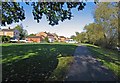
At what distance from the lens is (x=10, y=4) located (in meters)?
9.77

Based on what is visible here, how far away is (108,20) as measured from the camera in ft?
128

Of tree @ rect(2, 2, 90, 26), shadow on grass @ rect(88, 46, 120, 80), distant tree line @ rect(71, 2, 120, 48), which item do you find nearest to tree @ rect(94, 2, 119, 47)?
distant tree line @ rect(71, 2, 120, 48)

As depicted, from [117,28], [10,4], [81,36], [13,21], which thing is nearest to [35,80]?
[13,21]

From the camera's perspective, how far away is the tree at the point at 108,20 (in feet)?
122

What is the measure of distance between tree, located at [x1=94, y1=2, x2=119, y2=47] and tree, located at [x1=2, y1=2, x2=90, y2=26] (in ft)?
90.7

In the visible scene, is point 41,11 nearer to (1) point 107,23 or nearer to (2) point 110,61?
(2) point 110,61

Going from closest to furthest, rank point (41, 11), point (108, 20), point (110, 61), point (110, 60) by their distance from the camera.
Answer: point (41, 11), point (110, 61), point (110, 60), point (108, 20)

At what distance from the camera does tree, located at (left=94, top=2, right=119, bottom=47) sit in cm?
3706

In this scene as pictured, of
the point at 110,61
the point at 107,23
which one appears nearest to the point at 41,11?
the point at 110,61

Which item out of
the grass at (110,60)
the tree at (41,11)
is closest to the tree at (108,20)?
the grass at (110,60)

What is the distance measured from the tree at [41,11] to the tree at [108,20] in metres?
27.6

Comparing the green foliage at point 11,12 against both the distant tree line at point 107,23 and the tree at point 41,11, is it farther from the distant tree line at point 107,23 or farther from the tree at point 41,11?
the distant tree line at point 107,23

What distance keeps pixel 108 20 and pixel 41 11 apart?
102ft

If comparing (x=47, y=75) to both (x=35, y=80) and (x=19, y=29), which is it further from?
(x=19, y=29)
